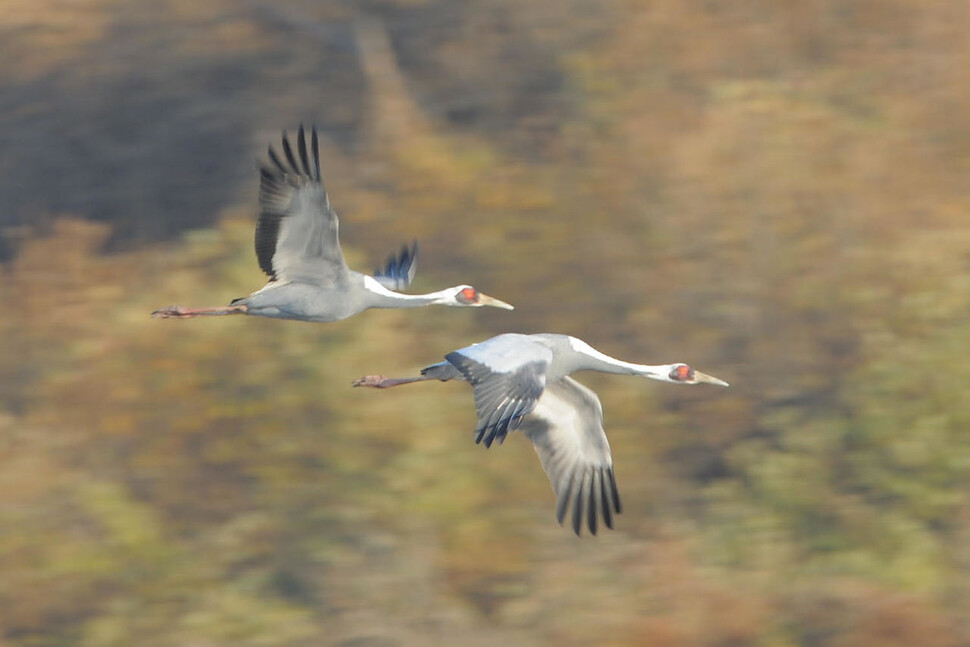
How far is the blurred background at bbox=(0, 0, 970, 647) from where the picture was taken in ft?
45.9

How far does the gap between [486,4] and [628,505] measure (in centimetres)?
635

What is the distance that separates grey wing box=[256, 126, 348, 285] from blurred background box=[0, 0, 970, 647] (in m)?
2.81

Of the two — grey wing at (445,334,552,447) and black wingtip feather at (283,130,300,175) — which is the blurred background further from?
black wingtip feather at (283,130,300,175)

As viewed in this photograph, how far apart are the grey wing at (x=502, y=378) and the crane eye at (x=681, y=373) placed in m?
1.35

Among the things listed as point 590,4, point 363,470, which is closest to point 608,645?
point 363,470

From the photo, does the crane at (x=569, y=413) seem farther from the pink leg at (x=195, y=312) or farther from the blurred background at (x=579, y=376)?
the blurred background at (x=579, y=376)

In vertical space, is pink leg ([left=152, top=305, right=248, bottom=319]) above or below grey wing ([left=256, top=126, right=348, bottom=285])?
below

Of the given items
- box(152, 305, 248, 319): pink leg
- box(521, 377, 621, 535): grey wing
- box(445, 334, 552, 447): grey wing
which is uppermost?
box(152, 305, 248, 319): pink leg

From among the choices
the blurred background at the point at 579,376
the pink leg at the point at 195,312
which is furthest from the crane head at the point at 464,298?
the blurred background at the point at 579,376

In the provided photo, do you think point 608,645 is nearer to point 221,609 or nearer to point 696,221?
point 221,609

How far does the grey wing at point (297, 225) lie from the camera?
11.0m

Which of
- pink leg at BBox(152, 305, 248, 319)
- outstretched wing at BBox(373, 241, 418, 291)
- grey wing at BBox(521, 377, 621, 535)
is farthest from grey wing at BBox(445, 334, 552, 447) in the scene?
outstretched wing at BBox(373, 241, 418, 291)

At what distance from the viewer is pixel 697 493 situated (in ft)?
50.4

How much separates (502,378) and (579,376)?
6566 millimetres
